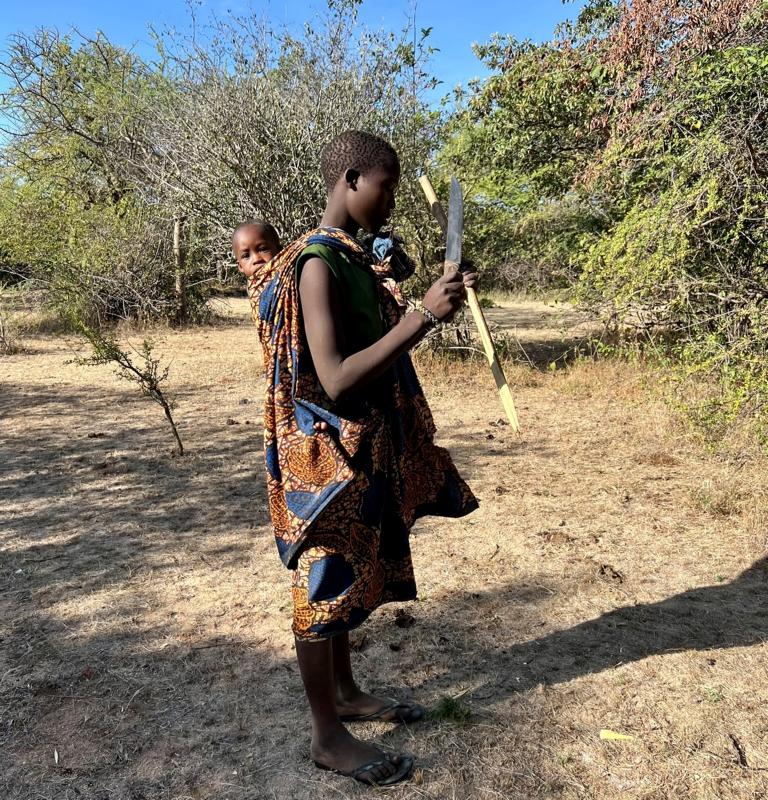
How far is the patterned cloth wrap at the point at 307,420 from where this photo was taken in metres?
1.74

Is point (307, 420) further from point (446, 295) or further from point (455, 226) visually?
point (455, 226)

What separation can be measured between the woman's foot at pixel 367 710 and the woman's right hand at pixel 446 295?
4.61 feet

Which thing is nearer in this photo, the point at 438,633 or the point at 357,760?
the point at 357,760

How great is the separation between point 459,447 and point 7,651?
3.80 metres

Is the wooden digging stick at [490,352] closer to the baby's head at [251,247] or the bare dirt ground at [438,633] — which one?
the baby's head at [251,247]

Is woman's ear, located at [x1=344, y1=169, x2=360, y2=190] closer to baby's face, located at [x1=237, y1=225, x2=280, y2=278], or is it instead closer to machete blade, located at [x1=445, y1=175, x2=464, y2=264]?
machete blade, located at [x1=445, y1=175, x2=464, y2=264]

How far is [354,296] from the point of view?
174 cm

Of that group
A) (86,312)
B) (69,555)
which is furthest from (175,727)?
(86,312)

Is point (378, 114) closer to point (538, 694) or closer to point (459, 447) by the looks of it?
point (459, 447)

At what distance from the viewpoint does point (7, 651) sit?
8.95 feet

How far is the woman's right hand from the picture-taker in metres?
1.60

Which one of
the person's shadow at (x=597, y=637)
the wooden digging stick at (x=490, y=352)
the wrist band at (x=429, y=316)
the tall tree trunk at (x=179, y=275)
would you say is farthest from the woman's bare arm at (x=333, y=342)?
the tall tree trunk at (x=179, y=275)

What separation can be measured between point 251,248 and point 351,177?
0.86m

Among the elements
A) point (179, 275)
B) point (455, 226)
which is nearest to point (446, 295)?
point (455, 226)
